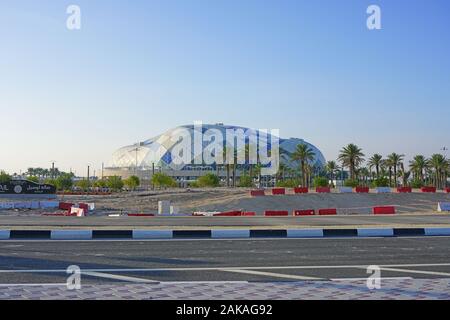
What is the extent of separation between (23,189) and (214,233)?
148 feet

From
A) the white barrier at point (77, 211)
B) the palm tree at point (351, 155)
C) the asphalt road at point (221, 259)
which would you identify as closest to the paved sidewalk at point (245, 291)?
the asphalt road at point (221, 259)

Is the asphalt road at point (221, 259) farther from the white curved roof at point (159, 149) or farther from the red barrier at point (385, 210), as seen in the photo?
the white curved roof at point (159, 149)

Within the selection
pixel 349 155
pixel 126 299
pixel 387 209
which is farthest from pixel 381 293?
pixel 349 155

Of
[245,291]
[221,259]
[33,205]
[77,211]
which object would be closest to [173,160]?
[33,205]

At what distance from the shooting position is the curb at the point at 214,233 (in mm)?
14336

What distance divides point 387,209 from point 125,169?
12865 cm

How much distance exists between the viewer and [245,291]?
6.61 metres

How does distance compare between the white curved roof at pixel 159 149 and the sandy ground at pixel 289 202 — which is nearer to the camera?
the sandy ground at pixel 289 202

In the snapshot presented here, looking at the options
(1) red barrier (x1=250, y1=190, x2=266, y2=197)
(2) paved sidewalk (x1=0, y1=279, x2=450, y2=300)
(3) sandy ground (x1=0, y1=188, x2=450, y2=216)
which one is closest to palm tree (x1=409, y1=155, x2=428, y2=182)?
(3) sandy ground (x1=0, y1=188, x2=450, y2=216)

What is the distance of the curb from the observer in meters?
14.3

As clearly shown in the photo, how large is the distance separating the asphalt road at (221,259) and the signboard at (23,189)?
44.8 m

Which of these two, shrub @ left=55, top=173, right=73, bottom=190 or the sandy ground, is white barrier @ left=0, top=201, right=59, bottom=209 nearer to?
the sandy ground
